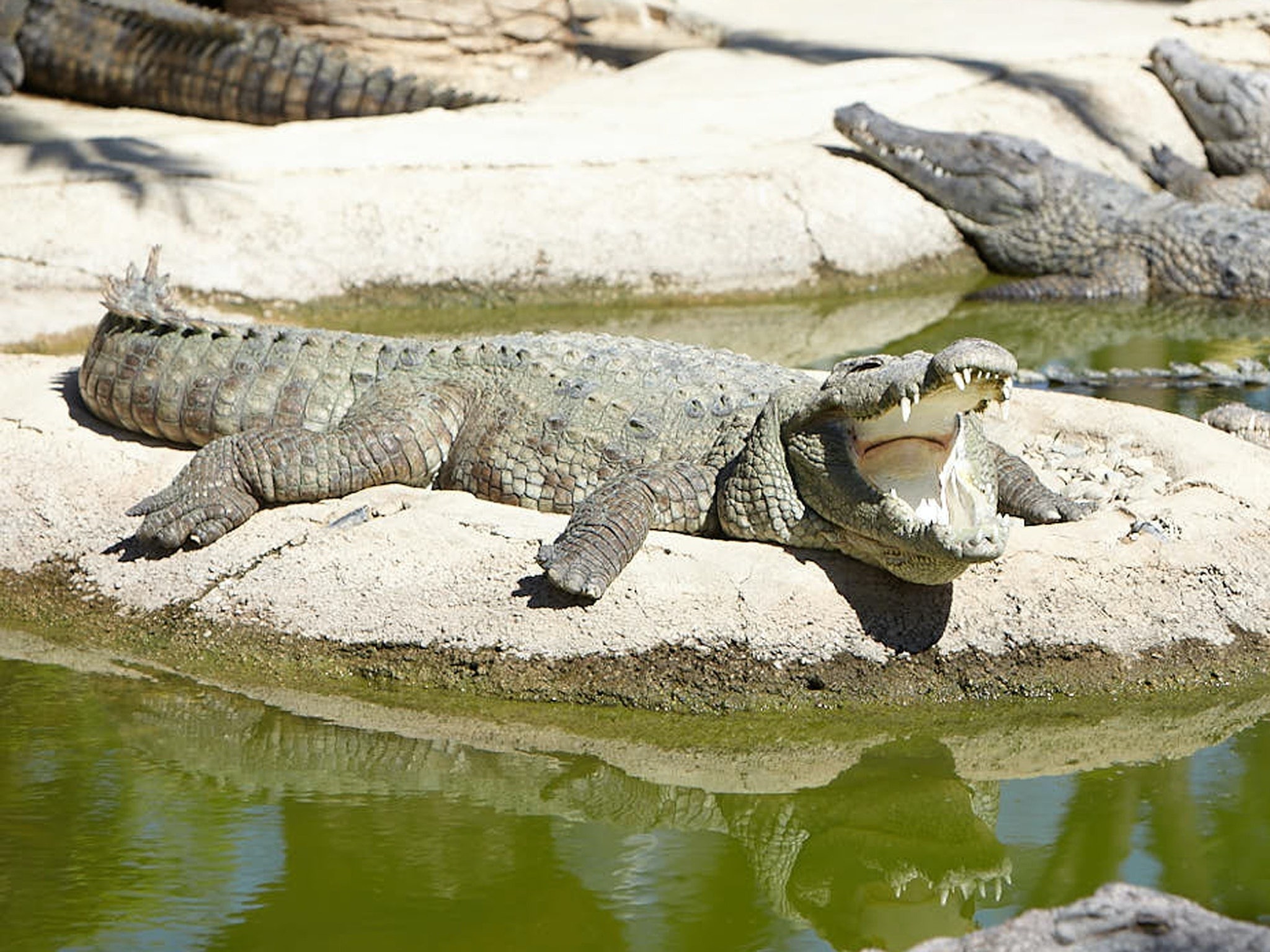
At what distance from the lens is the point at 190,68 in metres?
11.3

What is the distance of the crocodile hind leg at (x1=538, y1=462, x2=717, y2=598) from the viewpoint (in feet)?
15.1

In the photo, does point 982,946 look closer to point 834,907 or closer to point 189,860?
point 834,907

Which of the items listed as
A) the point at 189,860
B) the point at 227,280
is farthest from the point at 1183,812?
the point at 227,280

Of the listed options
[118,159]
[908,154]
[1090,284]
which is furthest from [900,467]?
[908,154]

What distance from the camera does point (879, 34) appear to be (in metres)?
13.9

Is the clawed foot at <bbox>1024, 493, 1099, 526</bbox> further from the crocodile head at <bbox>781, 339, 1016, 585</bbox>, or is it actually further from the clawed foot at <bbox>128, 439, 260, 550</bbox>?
the clawed foot at <bbox>128, 439, 260, 550</bbox>

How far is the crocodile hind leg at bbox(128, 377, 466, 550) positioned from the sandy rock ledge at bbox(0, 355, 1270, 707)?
0.27ft

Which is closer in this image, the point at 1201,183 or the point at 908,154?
the point at 908,154

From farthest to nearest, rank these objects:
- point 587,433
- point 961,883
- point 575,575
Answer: point 587,433, point 575,575, point 961,883

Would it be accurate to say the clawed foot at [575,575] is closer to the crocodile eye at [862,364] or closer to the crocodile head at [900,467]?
the crocodile head at [900,467]

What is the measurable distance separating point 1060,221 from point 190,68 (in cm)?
568

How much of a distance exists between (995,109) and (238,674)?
8238 millimetres

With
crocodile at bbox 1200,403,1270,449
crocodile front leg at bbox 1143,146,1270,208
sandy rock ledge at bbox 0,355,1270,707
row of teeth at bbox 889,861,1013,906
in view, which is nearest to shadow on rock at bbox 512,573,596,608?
sandy rock ledge at bbox 0,355,1270,707

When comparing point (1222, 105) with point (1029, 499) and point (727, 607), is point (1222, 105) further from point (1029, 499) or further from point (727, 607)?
point (727, 607)
